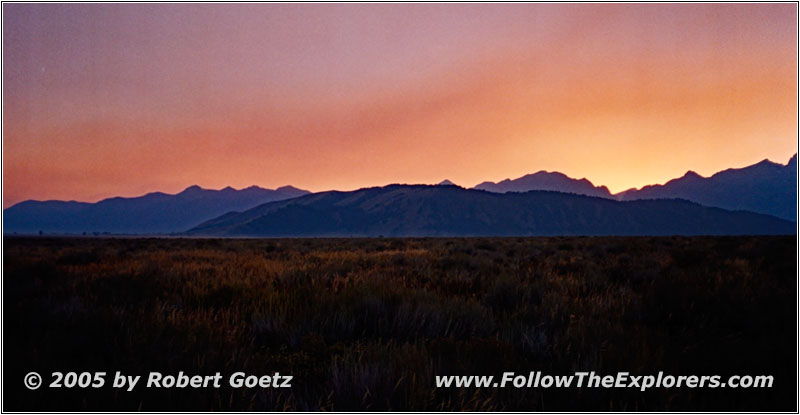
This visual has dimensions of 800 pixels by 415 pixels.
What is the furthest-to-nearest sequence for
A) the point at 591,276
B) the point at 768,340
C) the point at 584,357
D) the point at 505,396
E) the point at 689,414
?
the point at 591,276
the point at 768,340
the point at 584,357
the point at 505,396
the point at 689,414

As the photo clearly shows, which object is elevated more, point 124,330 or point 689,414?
point 124,330

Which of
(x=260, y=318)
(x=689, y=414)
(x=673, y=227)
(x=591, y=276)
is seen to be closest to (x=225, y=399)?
(x=260, y=318)

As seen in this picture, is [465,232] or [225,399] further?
[465,232]

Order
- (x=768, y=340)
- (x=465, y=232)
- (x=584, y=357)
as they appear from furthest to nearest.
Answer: (x=465, y=232) < (x=768, y=340) < (x=584, y=357)

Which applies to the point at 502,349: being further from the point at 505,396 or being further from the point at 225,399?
the point at 225,399

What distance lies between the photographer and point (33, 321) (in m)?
3.53

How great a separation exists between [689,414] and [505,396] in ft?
3.43

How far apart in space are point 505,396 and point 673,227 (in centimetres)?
23237

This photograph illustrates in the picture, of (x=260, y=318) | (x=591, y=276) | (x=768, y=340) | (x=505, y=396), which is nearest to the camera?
(x=505, y=396)

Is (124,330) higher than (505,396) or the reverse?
higher

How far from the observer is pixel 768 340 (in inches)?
131

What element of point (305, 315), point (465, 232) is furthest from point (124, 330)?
point (465, 232)

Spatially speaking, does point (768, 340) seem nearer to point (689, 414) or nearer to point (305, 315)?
point (689, 414)

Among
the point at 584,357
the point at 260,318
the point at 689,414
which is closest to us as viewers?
the point at 689,414
